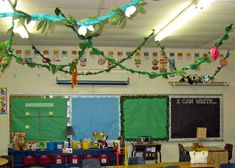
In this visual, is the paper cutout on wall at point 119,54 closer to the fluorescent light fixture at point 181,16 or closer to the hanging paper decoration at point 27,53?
the fluorescent light fixture at point 181,16

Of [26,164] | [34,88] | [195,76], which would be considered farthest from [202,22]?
[26,164]

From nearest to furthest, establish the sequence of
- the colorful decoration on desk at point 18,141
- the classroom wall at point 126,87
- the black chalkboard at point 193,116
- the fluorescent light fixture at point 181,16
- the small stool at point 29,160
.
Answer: the fluorescent light fixture at point 181,16, the small stool at point 29,160, the colorful decoration on desk at point 18,141, the classroom wall at point 126,87, the black chalkboard at point 193,116

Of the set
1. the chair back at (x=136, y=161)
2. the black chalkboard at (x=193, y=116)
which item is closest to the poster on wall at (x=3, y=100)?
the chair back at (x=136, y=161)

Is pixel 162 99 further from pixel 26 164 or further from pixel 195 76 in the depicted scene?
pixel 26 164

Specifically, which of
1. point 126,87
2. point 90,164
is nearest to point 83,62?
point 126,87

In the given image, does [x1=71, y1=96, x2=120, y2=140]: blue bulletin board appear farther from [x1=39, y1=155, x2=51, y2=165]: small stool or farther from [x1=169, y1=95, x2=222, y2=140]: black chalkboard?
[x1=169, y1=95, x2=222, y2=140]: black chalkboard

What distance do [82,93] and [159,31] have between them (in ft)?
9.71

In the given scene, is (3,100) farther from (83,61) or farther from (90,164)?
(90,164)

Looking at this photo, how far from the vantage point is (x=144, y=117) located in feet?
30.1

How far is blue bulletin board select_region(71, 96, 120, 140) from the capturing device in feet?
29.3

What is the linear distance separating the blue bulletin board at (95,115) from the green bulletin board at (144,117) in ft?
0.70

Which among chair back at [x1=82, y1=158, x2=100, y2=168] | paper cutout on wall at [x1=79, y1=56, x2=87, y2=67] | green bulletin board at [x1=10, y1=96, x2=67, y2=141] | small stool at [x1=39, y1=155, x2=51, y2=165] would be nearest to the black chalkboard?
paper cutout on wall at [x1=79, y1=56, x2=87, y2=67]

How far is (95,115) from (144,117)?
1.32m

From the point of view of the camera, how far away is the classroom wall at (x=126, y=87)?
8.73 metres
